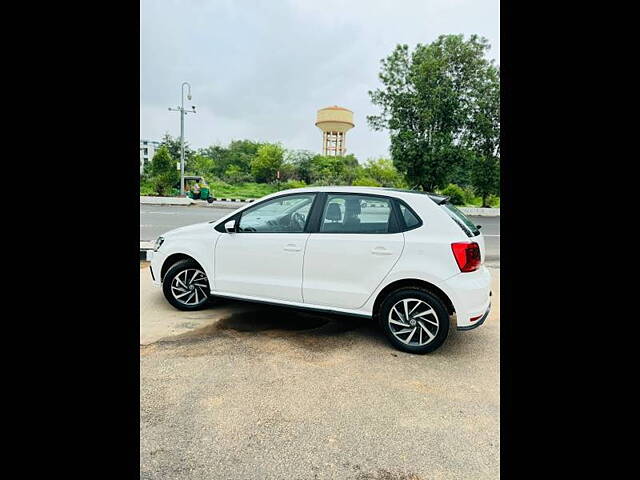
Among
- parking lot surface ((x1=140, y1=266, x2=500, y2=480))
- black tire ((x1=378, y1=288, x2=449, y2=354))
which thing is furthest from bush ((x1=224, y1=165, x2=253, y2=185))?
black tire ((x1=378, y1=288, x2=449, y2=354))

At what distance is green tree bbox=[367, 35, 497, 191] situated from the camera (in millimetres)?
19641

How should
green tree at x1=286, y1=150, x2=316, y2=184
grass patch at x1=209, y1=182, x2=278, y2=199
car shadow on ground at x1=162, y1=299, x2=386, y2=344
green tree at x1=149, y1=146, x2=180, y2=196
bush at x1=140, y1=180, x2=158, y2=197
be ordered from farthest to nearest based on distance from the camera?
1. green tree at x1=286, y1=150, x2=316, y2=184
2. grass patch at x1=209, y1=182, x2=278, y2=199
3. bush at x1=140, y1=180, x2=158, y2=197
4. green tree at x1=149, y1=146, x2=180, y2=196
5. car shadow on ground at x1=162, y1=299, x2=386, y2=344

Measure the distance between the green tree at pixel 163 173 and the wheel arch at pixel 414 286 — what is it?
2567 cm

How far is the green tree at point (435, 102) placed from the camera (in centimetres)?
1964

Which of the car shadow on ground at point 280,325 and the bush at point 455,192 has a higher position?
the bush at point 455,192

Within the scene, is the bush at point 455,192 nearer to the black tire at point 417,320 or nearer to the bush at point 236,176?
the black tire at point 417,320

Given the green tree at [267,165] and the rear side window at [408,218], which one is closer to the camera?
the rear side window at [408,218]

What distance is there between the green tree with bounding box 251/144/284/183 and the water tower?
14.7 meters

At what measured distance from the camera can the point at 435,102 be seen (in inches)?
769

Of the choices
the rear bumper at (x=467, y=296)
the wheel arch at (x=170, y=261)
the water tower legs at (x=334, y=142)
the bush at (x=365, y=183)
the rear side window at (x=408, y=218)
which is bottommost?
the rear bumper at (x=467, y=296)

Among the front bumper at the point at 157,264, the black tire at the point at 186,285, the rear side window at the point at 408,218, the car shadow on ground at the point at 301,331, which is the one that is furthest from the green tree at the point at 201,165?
the rear side window at the point at 408,218

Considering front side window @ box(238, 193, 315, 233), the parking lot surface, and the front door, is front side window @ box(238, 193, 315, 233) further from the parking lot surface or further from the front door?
the parking lot surface

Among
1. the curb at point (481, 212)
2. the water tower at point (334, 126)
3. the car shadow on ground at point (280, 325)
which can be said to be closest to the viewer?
the car shadow on ground at point (280, 325)

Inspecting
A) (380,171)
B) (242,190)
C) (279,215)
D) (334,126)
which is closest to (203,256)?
(279,215)
